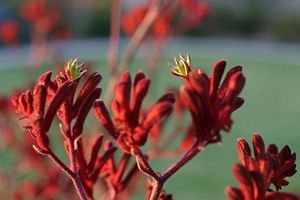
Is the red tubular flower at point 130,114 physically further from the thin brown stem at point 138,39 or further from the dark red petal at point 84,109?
the thin brown stem at point 138,39

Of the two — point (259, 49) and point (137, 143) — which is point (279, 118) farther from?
point (137, 143)

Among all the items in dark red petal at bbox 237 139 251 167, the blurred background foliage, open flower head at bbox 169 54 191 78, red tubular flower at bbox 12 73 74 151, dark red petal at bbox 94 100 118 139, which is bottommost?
the blurred background foliage

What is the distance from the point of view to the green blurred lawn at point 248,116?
21.3 ft

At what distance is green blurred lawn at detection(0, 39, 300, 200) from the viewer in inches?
256

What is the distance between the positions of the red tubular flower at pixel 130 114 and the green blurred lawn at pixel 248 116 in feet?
12.8

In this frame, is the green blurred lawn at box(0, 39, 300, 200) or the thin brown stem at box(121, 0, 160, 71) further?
the green blurred lawn at box(0, 39, 300, 200)

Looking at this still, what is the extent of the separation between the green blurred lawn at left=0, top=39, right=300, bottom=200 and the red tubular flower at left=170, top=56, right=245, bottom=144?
4.03m

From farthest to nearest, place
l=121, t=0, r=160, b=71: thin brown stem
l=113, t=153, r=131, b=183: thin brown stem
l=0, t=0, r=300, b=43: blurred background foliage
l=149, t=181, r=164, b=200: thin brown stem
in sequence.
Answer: l=0, t=0, r=300, b=43: blurred background foliage < l=121, t=0, r=160, b=71: thin brown stem < l=113, t=153, r=131, b=183: thin brown stem < l=149, t=181, r=164, b=200: thin brown stem

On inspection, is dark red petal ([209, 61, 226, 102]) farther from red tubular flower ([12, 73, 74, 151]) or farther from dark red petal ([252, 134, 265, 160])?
red tubular flower ([12, 73, 74, 151])

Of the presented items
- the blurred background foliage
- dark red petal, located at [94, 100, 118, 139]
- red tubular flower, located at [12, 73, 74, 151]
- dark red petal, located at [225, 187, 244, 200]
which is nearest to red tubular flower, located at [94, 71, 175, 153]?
dark red petal, located at [94, 100, 118, 139]

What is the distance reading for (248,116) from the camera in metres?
8.57

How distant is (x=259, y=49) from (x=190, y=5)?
9380 mm

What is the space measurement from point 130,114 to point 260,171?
0.93 feet

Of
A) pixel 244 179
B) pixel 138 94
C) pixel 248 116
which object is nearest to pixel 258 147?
pixel 244 179
